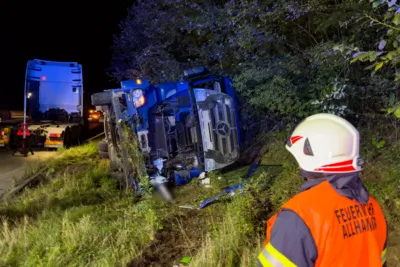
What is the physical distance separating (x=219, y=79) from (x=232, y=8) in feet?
4.71

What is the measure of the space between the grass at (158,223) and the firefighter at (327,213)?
1864 mm

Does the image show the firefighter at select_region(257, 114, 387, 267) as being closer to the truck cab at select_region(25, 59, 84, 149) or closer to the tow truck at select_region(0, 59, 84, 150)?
the tow truck at select_region(0, 59, 84, 150)

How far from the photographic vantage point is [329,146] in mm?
1444

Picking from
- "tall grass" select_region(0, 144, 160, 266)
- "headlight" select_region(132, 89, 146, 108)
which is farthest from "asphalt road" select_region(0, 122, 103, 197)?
"headlight" select_region(132, 89, 146, 108)

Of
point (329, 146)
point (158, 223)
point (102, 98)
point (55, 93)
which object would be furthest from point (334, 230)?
point (55, 93)

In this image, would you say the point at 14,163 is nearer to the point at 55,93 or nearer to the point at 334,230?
the point at 55,93

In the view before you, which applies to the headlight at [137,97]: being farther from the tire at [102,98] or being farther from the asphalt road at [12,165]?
the asphalt road at [12,165]

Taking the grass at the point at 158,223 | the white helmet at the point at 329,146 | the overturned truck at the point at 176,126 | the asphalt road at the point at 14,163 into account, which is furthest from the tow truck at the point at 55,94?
the white helmet at the point at 329,146

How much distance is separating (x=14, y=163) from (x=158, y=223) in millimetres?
6722

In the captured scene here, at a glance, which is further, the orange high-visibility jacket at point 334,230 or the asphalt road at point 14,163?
the asphalt road at point 14,163

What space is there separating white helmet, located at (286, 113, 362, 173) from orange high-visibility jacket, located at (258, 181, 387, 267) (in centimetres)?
9

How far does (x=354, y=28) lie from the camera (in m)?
5.35

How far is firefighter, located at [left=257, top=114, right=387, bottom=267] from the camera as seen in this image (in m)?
1.30

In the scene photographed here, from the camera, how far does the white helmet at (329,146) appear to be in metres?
1.45
